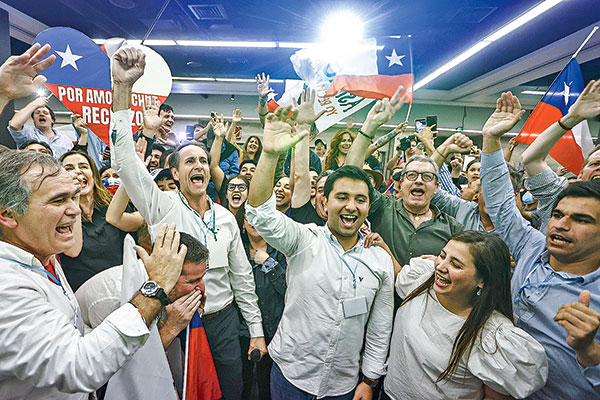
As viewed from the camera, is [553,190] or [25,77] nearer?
[25,77]

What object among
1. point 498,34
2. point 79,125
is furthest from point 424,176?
point 498,34

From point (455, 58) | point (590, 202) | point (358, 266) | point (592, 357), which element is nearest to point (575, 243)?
point (590, 202)

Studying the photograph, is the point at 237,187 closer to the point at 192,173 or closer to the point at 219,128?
the point at 192,173

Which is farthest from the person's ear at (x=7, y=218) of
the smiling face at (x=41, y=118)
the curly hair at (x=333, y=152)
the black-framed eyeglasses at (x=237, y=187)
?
the smiling face at (x=41, y=118)

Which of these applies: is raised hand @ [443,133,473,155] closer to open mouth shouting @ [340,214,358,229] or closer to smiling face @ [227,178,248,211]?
open mouth shouting @ [340,214,358,229]

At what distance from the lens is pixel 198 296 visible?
1410 mm

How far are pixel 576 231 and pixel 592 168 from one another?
33.3 inches

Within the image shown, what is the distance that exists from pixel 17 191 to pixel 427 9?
239 inches

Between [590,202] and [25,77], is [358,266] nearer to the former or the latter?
[590,202]

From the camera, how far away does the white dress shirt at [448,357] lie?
120 cm

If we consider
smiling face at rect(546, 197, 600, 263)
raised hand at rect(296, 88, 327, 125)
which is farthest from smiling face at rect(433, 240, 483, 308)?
raised hand at rect(296, 88, 327, 125)

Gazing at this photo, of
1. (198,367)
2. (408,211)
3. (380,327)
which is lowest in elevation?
(198,367)

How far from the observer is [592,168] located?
1861mm

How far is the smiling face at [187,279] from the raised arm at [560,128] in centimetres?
196
